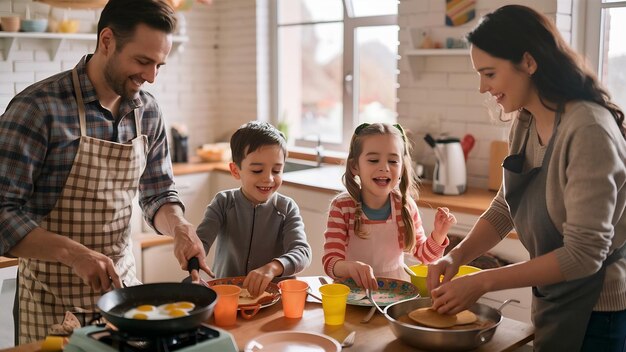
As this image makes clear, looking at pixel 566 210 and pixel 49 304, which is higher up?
pixel 566 210

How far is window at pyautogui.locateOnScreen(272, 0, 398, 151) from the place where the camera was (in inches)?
189

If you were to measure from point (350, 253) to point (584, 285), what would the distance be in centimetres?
89

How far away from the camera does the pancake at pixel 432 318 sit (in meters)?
1.79

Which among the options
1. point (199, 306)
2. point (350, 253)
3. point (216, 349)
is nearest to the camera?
point (216, 349)

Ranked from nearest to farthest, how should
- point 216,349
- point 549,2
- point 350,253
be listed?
point 216,349 → point 350,253 → point 549,2

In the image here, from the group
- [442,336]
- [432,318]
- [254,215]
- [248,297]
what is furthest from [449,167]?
[442,336]

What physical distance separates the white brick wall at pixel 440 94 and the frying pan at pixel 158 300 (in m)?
2.54

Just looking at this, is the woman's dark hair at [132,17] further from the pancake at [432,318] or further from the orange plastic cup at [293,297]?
the pancake at [432,318]

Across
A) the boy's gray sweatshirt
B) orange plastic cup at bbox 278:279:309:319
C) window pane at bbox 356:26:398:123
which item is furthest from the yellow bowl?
window pane at bbox 356:26:398:123

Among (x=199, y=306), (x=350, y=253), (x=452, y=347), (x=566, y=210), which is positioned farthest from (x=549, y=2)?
(x=199, y=306)

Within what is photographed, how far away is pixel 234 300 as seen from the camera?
1940 mm

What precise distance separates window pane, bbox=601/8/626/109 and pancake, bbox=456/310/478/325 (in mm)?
2186

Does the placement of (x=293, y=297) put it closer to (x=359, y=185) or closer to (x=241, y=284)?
(x=241, y=284)

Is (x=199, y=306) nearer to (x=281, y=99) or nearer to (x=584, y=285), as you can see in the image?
A: (x=584, y=285)
